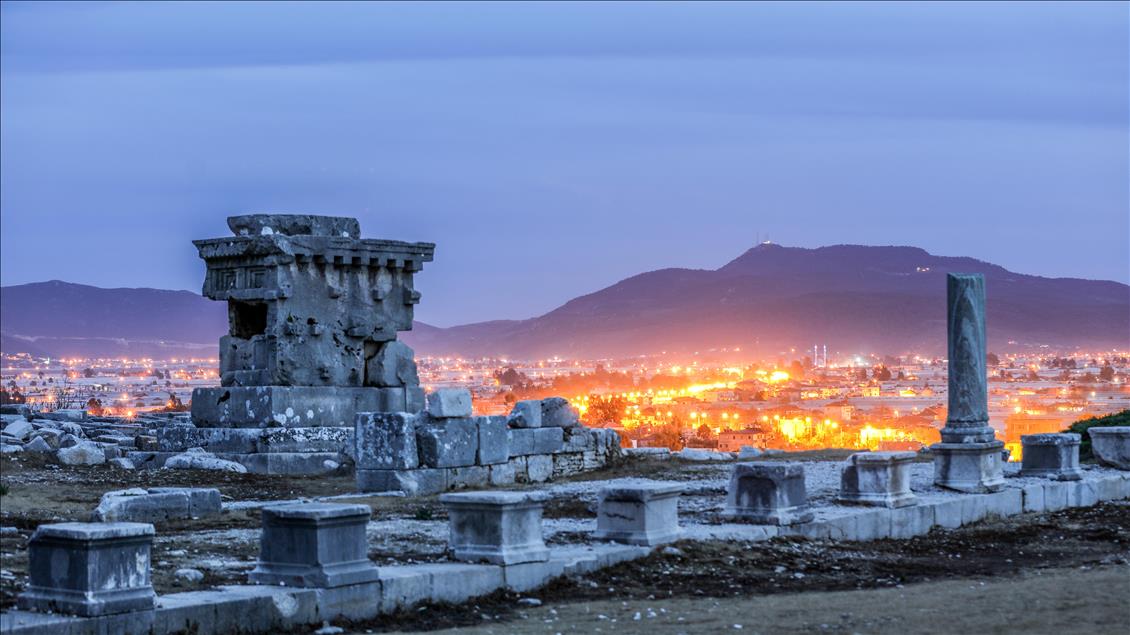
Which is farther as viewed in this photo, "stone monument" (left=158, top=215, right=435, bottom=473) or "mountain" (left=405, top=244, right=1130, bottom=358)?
"mountain" (left=405, top=244, right=1130, bottom=358)

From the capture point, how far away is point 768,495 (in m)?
16.0

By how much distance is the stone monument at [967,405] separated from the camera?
20.1 meters

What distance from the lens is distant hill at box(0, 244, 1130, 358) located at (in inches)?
2896

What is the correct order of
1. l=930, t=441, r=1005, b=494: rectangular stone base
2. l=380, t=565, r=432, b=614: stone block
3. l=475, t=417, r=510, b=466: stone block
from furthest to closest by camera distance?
l=475, t=417, r=510, b=466: stone block, l=930, t=441, r=1005, b=494: rectangular stone base, l=380, t=565, r=432, b=614: stone block

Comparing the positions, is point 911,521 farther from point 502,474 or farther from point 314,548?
point 314,548

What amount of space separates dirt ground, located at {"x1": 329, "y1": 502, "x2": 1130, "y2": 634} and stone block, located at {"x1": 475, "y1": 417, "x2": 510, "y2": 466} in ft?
20.0

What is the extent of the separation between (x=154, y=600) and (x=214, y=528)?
5127 mm

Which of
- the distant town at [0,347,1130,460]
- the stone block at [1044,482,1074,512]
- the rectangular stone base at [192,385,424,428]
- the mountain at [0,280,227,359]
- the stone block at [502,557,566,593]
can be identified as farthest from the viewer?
the mountain at [0,280,227,359]

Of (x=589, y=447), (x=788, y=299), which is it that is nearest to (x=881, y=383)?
(x=589, y=447)

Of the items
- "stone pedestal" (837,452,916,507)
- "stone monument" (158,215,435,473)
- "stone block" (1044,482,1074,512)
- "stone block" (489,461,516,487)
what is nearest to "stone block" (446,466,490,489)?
"stone block" (489,461,516,487)

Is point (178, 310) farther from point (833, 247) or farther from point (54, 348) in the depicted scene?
point (833, 247)

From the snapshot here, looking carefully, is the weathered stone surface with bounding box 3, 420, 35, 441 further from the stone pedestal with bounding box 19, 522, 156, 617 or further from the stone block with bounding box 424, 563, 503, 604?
the stone pedestal with bounding box 19, 522, 156, 617

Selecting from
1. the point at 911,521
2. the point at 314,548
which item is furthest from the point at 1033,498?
the point at 314,548

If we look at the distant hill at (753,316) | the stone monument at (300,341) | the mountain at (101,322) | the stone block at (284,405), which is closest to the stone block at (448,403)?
the stone monument at (300,341)
